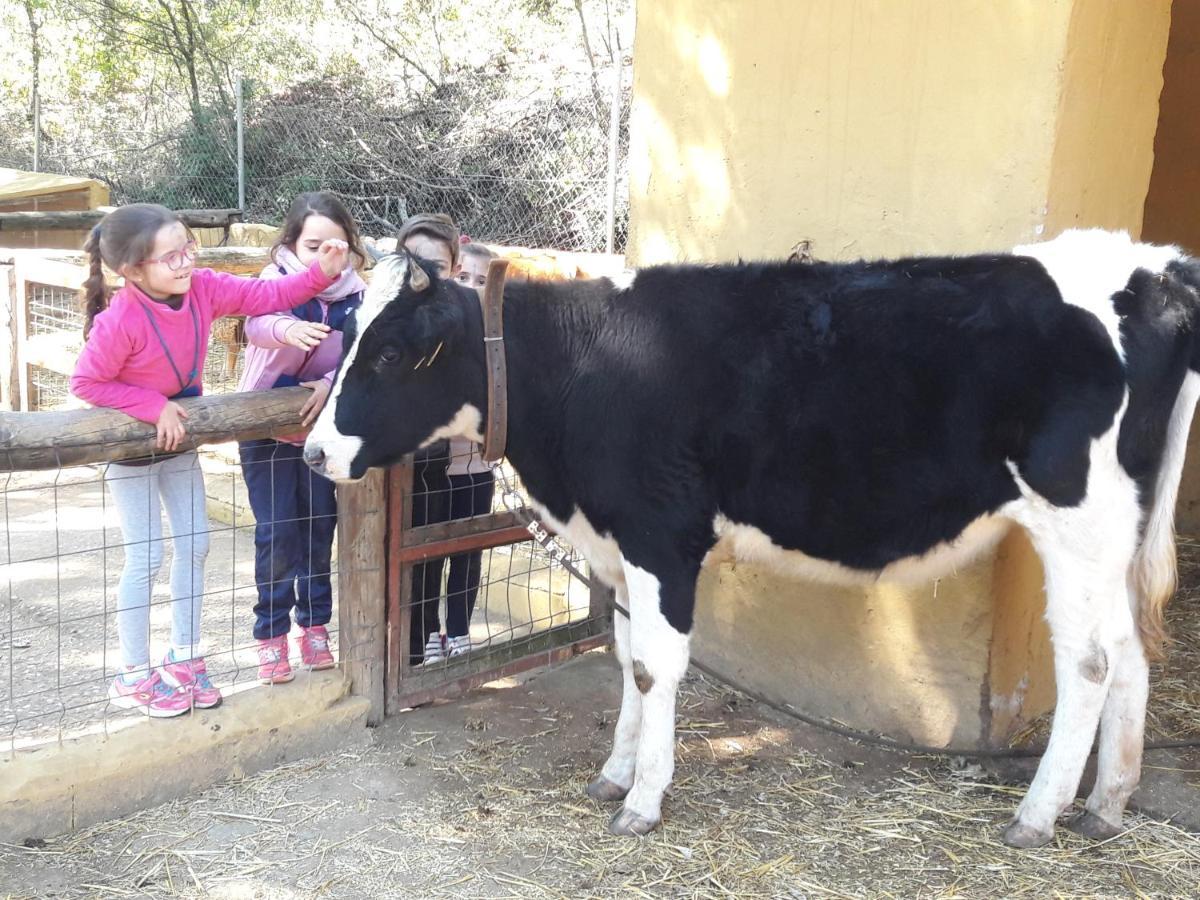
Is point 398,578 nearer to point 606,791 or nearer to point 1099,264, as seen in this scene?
point 606,791

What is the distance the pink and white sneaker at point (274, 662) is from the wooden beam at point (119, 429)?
830mm

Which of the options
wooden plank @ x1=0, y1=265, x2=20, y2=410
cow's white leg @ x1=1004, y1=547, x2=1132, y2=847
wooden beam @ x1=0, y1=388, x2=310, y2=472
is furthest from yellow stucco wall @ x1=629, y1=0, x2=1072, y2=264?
wooden plank @ x1=0, y1=265, x2=20, y2=410

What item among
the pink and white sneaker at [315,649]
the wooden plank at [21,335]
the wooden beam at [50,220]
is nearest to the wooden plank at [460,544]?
the pink and white sneaker at [315,649]

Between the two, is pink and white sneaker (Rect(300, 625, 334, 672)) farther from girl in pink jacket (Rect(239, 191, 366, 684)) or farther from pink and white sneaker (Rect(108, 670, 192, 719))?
pink and white sneaker (Rect(108, 670, 192, 719))

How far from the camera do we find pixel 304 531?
414 centimetres

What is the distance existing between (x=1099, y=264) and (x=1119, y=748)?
1.54 m

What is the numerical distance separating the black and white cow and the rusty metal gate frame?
28.9 inches

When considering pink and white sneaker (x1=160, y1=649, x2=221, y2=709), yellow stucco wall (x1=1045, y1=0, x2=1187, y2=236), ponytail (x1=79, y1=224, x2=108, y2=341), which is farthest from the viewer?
pink and white sneaker (x1=160, y1=649, x2=221, y2=709)

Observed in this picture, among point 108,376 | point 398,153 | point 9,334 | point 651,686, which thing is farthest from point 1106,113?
point 398,153

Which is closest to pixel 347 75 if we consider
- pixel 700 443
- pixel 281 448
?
pixel 281 448

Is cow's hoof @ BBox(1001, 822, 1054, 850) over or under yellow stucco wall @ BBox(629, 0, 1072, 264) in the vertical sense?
under

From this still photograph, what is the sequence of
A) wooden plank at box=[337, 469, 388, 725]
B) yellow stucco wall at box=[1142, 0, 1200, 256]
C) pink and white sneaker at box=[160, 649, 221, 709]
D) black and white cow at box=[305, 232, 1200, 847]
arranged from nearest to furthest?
black and white cow at box=[305, 232, 1200, 847] → pink and white sneaker at box=[160, 649, 221, 709] → wooden plank at box=[337, 469, 388, 725] → yellow stucco wall at box=[1142, 0, 1200, 256]

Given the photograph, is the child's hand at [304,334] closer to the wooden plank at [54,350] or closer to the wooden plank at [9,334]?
the wooden plank at [54,350]

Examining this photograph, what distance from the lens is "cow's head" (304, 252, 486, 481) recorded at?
10.8 feet
